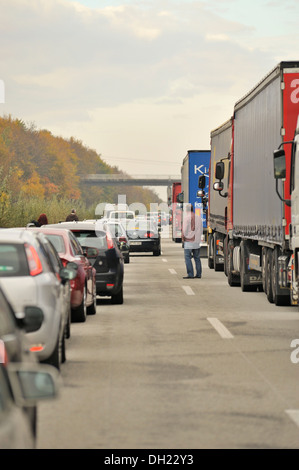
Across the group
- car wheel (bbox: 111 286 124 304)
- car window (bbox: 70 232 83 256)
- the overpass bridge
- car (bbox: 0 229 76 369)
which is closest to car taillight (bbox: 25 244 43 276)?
car (bbox: 0 229 76 369)

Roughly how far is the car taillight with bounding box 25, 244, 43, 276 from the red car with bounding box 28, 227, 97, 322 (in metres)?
4.37

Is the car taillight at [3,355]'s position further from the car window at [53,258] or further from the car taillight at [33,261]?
the car window at [53,258]

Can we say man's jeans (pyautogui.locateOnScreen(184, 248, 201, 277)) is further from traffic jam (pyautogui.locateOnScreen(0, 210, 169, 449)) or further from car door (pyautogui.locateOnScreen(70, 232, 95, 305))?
car door (pyautogui.locateOnScreen(70, 232, 95, 305))

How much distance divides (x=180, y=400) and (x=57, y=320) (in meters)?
1.60

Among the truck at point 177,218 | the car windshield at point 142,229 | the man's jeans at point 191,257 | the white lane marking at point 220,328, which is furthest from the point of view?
the truck at point 177,218

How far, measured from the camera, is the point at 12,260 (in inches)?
389

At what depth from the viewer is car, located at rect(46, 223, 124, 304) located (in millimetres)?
18266

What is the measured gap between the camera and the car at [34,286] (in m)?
9.48

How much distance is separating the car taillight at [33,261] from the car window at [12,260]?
0.04 meters

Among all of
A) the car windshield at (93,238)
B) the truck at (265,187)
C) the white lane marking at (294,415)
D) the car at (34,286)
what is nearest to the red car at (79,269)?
the car windshield at (93,238)

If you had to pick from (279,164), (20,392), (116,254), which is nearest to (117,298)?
(116,254)

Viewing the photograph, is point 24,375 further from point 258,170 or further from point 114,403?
point 258,170
